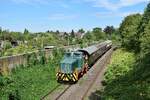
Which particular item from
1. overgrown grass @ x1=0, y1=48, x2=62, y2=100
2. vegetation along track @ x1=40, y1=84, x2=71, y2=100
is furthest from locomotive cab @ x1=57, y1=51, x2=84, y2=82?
vegetation along track @ x1=40, y1=84, x2=71, y2=100

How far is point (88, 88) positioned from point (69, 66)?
404cm

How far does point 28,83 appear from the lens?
28.4 metres

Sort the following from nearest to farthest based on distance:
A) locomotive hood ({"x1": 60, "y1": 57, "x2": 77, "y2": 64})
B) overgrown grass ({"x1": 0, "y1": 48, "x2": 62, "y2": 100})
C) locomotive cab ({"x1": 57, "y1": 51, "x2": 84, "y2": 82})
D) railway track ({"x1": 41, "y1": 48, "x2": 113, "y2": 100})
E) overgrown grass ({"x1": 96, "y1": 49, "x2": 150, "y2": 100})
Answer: overgrown grass ({"x1": 96, "y1": 49, "x2": 150, "y2": 100}) → overgrown grass ({"x1": 0, "y1": 48, "x2": 62, "y2": 100}) → railway track ({"x1": 41, "y1": 48, "x2": 113, "y2": 100}) → locomotive cab ({"x1": 57, "y1": 51, "x2": 84, "y2": 82}) → locomotive hood ({"x1": 60, "y1": 57, "x2": 77, "y2": 64})

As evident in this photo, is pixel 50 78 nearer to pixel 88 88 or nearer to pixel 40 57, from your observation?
pixel 88 88

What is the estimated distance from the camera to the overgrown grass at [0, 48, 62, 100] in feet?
76.3

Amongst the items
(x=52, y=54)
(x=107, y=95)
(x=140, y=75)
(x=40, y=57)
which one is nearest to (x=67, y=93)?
(x=107, y=95)

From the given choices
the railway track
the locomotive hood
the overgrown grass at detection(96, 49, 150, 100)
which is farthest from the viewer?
the locomotive hood

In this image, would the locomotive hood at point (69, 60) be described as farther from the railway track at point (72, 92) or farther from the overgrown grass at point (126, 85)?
the overgrown grass at point (126, 85)

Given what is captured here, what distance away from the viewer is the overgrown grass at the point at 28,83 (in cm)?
2325

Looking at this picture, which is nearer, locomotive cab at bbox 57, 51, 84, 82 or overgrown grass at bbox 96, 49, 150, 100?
overgrown grass at bbox 96, 49, 150, 100

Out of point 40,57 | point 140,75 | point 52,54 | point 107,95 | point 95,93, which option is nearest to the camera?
point 107,95

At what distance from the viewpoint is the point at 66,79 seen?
31.4 m

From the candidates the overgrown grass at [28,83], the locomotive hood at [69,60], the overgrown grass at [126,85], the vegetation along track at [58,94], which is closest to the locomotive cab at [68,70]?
the locomotive hood at [69,60]

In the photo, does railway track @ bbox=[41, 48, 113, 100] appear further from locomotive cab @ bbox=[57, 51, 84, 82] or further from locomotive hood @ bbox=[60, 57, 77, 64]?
locomotive hood @ bbox=[60, 57, 77, 64]
